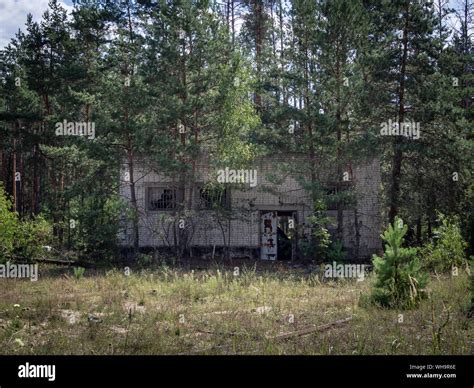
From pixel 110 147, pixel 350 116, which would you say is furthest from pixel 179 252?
pixel 350 116

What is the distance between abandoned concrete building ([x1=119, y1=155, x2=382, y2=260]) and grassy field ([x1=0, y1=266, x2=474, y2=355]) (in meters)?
6.77

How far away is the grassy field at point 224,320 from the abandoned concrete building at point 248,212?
6.77 metres

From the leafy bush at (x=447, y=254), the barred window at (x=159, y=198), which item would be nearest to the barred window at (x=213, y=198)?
the barred window at (x=159, y=198)

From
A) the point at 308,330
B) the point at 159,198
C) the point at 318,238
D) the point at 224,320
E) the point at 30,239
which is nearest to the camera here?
the point at 308,330

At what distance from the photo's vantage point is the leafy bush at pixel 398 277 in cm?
912

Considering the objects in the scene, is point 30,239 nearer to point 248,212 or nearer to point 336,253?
point 248,212

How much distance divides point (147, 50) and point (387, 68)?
10135 mm

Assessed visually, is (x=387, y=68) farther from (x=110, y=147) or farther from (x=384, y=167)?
(x=110, y=147)

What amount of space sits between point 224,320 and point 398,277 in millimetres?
3616

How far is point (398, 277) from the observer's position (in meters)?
9.35

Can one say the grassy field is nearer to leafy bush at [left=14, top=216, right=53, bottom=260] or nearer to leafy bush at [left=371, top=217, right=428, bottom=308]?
leafy bush at [left=371, top=217, right=428, bottom=308]

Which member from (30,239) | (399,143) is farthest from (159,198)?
(399,143)

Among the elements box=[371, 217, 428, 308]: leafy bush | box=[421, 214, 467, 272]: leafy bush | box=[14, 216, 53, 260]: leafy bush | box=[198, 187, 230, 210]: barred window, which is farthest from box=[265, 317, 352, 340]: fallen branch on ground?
box=[14, 216, 53, 260]: leafy bush

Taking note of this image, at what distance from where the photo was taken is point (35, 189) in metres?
27.1
